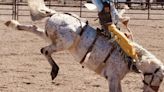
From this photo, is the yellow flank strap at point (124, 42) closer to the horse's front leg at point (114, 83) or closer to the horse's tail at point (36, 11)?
the horse's front leg at point (114, 83)

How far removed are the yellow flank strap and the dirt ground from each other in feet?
7.93

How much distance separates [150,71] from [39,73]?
155 inches

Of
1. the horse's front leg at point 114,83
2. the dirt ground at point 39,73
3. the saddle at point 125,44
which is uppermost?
the saddle at point 125,44

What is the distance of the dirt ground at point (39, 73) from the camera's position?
7.44 meters

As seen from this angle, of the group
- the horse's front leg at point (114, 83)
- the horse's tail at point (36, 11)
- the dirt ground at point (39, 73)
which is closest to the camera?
the horse's front leg at point (114, 83)

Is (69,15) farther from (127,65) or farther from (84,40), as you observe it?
(127,65)

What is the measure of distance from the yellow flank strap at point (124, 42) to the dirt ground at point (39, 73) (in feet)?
7.93

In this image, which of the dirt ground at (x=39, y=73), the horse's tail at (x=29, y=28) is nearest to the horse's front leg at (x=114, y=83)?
the horse's tail at (x=29, y=28)

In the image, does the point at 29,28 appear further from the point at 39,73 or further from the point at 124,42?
the point at 39,73

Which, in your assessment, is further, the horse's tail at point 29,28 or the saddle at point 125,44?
the horse's tail at point 29,28

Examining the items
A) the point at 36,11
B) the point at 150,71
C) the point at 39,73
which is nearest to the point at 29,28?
the point at 36,11

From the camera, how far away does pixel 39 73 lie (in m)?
8.59

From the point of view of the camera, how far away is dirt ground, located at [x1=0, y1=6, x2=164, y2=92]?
744cm

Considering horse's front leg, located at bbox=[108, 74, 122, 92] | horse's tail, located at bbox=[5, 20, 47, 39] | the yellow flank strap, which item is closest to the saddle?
the yellow flank strap
